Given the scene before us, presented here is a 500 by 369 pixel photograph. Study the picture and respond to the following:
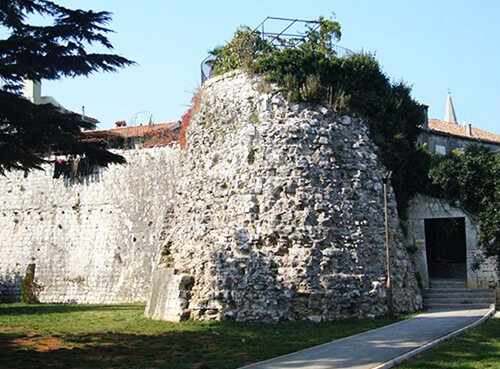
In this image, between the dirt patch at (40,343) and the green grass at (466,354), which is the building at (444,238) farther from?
the dirt patch at (40,343)

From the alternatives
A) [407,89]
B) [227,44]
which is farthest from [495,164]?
[227,44]

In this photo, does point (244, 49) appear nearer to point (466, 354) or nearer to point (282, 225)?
point (282, 225)

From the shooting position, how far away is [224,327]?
15.9 m

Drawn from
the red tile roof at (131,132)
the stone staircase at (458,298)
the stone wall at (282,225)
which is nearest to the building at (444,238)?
the stone staircase at (458,298)

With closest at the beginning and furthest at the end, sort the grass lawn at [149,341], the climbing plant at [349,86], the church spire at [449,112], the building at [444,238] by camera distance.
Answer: the grass lawn at [149,341], the climbing plant at [349,86], the building at [444,238], the church spire at [449,112]

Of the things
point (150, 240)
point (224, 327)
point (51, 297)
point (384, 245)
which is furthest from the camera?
point (51, 297)

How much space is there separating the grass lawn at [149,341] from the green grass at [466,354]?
2.48 meters

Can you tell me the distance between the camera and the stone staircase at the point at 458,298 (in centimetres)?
1830

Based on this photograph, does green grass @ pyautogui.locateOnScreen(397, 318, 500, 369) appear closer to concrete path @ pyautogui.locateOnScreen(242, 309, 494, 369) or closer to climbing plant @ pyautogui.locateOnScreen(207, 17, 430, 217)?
concrete path @ pyautogui.locateOnScreen(242, 309, 494, 369)

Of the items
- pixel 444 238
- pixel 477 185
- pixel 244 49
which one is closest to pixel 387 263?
pixel 477 185

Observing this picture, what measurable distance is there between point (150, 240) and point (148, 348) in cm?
1269

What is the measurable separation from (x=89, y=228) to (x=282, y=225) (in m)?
13.2

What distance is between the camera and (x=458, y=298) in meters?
18.9

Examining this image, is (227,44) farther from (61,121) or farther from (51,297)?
(51,297)
